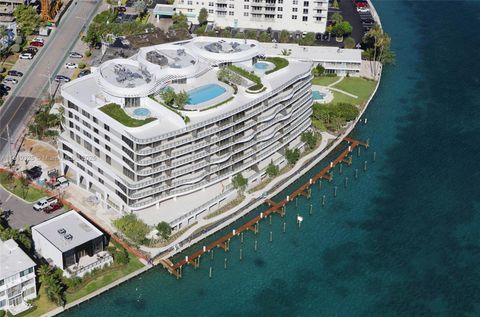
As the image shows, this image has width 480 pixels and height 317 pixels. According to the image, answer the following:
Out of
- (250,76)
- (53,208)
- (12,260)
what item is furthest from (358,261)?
(12,260)

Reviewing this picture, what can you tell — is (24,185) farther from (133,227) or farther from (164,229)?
(164,229)

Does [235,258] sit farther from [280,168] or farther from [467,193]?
[467,193]

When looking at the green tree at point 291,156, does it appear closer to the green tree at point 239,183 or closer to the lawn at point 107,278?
the green tree at point 239,183

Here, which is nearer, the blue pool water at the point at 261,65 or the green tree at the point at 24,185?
the green tree at the point at 24,185

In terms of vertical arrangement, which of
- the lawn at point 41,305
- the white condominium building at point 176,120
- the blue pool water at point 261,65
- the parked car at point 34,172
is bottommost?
the lawn at point 41,305

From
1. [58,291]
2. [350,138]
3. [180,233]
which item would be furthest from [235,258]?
[350,138]

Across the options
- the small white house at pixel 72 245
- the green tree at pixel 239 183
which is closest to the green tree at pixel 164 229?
the small white house at pixel 72 245
